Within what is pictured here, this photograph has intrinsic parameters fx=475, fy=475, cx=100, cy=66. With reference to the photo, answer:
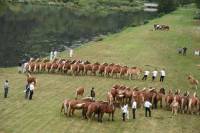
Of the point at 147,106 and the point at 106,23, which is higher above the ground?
the point at 106,23

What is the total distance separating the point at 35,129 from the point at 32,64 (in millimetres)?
19716

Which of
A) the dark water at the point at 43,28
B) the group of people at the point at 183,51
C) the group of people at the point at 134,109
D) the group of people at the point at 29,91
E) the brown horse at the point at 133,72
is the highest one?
the dark water at the point at 43,28

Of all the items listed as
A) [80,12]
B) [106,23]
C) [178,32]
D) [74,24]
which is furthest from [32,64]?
[80,12]

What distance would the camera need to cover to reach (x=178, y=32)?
326 feet

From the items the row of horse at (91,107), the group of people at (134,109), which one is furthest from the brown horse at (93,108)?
the group of people at (134,109)

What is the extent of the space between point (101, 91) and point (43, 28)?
67880 millimetres

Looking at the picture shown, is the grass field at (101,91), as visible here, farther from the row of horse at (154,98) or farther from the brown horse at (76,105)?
the row of horse at (154,98)

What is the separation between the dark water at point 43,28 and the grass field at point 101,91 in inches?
455

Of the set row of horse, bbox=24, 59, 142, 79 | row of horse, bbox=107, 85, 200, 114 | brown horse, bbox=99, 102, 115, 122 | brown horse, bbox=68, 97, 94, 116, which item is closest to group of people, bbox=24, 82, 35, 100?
brown horse, bbox=68, 97, 94, 116

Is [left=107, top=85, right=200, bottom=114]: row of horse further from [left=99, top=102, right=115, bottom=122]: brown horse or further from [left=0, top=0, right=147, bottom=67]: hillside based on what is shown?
[left=0, top=0, right=147, bottom=67]: hillside

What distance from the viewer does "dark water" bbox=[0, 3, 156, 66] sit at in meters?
82.0

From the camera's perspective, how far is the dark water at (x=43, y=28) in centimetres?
8204

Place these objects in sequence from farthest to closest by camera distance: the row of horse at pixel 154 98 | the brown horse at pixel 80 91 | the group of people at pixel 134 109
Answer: the brown horse at pixel 80 91, the row of horse at pixel 154 98, the group of people at pixel 134 109

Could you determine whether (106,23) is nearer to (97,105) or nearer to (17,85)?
(17,85)
